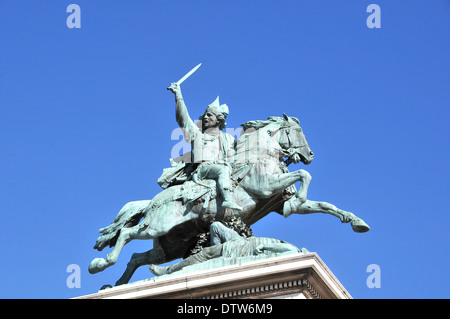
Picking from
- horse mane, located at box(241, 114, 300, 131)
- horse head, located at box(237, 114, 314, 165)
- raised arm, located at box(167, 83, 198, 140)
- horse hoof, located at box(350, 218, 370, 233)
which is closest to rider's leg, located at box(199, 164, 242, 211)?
horse head, located at box(237, 114, 314, 165)

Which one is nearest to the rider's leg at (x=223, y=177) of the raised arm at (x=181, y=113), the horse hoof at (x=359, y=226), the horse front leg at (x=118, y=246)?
the raised arm at (x=181, y=113)

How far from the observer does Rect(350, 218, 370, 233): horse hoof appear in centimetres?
2103

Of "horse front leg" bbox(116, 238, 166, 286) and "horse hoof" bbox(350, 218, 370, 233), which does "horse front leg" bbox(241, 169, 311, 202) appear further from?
"horse front leg" bbox(116, 238, 166, 286)

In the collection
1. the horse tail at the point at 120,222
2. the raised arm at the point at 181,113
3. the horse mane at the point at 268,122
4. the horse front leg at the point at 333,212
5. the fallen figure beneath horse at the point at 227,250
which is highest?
the raised arm at the point at 181,113

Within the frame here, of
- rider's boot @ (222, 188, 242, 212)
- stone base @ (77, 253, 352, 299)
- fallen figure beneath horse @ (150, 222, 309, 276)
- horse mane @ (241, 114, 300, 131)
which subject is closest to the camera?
stone base @ (77, 253, 352, 299)

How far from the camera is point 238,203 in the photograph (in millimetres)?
21281

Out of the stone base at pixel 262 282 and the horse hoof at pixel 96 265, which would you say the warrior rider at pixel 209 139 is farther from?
the stone base at pixel 262 282

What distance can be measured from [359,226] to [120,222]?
4846 millimetres

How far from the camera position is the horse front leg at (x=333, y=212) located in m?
21.1

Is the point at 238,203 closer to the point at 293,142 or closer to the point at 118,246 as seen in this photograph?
the point at 293,142

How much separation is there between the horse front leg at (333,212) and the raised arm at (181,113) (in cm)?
295

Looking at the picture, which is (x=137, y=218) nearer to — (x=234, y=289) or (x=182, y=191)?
(x=182, y=191)
